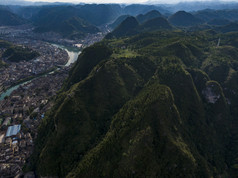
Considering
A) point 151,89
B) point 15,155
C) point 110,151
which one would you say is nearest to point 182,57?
point 151,89

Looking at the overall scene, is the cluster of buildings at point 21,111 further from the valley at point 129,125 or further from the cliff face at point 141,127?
the cliff face at point 141,127

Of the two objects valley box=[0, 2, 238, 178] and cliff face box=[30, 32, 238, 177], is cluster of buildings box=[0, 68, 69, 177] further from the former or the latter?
cliff face box=[30, 32, 238, 177]

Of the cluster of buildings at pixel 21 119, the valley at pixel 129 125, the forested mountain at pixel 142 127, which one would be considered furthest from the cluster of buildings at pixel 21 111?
the forested mountain at pixel 142 127

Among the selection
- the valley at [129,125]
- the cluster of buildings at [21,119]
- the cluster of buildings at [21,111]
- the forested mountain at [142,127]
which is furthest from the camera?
the cluster of buildings at [21,111]

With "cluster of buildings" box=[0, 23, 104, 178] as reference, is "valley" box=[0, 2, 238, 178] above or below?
above

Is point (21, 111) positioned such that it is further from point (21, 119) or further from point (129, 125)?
point (129, 125)

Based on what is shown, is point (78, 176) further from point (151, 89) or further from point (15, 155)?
point (151, 89)

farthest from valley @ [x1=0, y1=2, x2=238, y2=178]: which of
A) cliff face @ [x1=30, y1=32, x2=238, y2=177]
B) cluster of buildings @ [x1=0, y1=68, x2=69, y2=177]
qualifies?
cluster of buildings @ [x1=0, y1=68, x2=69, y2=177]
